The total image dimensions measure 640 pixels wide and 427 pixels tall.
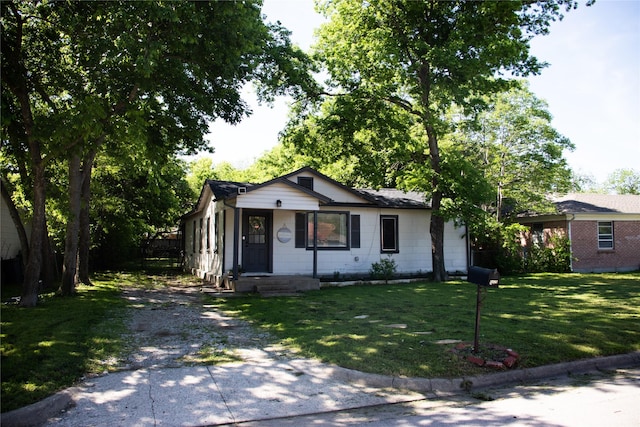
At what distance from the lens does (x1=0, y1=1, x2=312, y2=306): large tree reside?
941 centimetres

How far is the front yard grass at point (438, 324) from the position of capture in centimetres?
636

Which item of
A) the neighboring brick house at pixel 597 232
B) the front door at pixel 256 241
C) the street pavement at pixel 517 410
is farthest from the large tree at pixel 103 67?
the neighboring brick house at pixel 597 232

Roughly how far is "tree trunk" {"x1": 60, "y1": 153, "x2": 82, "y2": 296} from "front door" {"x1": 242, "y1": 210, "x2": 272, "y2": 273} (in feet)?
16.8

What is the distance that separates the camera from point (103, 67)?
34.1 ft

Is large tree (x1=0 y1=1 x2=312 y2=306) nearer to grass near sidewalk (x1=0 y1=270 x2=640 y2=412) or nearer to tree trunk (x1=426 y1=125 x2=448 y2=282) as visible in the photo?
grass near sidewalk (x1=0 y1=270 x2=640 y2=412)

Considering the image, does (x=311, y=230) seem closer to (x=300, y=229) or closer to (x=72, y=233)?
(x=300, y=229)

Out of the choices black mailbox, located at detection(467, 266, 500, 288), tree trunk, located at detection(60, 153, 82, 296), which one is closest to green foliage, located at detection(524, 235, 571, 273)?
black mailbox, located at detection(467, 266, 500, 288)

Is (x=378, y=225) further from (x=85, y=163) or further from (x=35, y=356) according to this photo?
(x=35, y=356)

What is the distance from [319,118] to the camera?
17.7 m

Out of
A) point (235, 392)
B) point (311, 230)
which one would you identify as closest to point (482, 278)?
point (235, 392)

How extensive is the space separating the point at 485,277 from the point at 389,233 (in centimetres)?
1180

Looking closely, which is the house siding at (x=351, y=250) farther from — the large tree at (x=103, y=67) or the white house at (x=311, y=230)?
the large tree at (x=103, y=67)

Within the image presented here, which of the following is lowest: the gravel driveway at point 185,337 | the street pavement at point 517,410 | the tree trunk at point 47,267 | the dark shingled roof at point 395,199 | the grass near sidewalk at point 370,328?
the street pavement at point 517,410

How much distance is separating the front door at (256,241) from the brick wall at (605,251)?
14642mm
